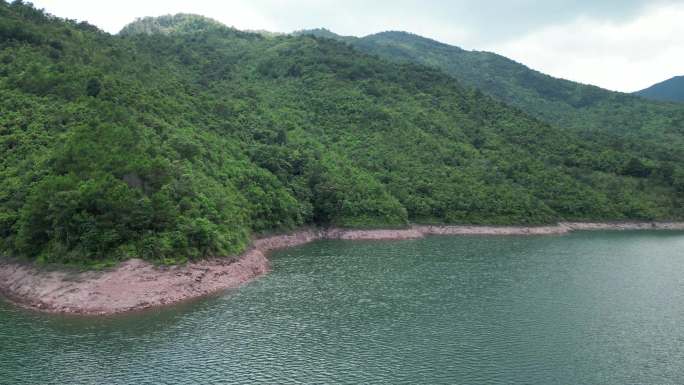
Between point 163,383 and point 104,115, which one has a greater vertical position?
point 104,115

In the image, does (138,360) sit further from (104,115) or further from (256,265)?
(104,115)

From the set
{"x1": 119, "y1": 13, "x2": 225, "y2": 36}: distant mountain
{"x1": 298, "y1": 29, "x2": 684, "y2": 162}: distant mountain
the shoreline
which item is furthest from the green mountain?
{"x1": 119, "y1": 13, "x2": 225, "y2": 36}: distant mountain

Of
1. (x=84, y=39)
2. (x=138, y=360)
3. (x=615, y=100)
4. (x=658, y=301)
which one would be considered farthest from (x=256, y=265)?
(x=615, y=100)

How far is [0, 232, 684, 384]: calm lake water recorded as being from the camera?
2673cm

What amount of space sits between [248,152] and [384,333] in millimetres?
48154

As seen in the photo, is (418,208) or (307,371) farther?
(418,208)

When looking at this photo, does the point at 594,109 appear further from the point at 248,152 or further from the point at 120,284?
the point at 120,284

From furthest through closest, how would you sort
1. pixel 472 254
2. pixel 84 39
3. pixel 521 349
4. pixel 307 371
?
pixel 84 39 → pixel 472 254 → pixel 521 349 → pixel 307 371

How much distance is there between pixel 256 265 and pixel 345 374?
2407 centimetres

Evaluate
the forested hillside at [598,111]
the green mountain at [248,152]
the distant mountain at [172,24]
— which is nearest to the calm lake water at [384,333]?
the green mountain at [248,152]

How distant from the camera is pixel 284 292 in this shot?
42.0 meters

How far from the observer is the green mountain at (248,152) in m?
42.3

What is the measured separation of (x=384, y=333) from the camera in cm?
3284

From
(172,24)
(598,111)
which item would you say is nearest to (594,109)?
(598,111)
